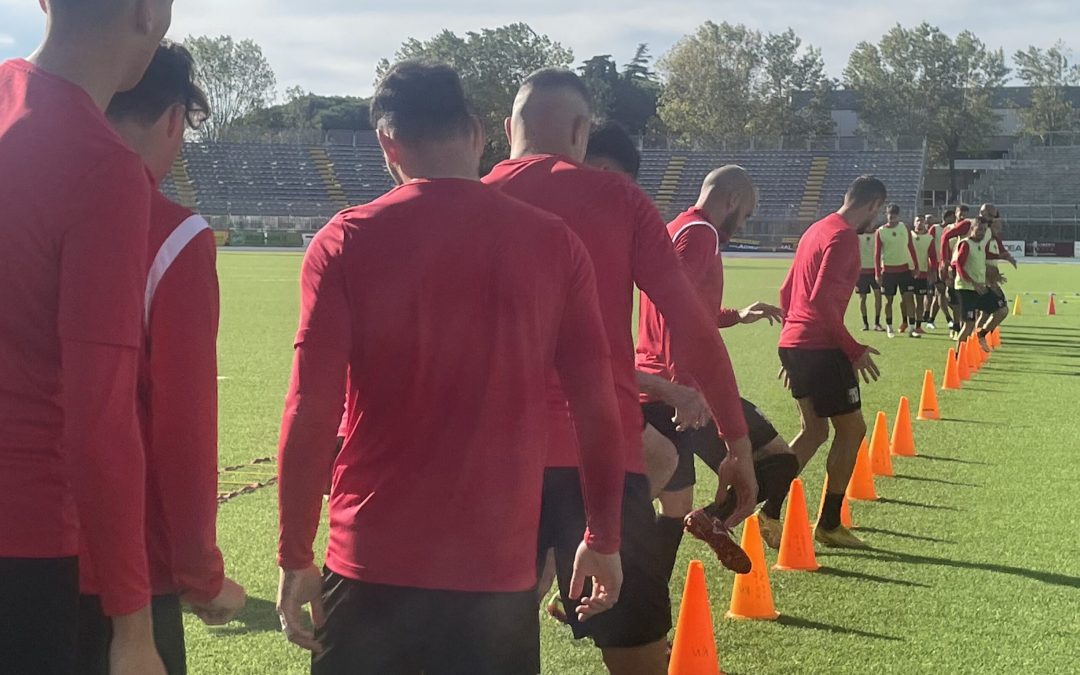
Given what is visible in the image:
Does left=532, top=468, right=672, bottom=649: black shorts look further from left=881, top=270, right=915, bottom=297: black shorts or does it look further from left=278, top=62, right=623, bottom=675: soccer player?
left=881, top=270, right=915, bottom=297: black shorts

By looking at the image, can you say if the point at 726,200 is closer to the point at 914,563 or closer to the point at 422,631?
the point at 914,563

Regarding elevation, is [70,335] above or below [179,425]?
above

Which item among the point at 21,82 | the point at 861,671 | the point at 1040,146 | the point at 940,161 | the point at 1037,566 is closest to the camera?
the point at 21,82

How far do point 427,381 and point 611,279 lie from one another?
1.19 m

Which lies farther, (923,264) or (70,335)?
(923,264)

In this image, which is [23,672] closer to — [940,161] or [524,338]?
[524,338]

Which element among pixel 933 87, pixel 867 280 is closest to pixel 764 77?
pixel 933 87

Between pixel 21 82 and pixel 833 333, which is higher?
pixel 21 82

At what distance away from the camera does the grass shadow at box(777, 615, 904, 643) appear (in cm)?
570

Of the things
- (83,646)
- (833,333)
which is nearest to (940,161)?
(833,333)

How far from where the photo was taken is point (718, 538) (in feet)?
17.0

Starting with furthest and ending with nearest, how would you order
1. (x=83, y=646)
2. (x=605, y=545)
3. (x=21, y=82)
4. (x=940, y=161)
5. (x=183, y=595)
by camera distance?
1. (x=940, y=161)
2. (x=605, y=545)
3. (x=183, y=595)
4. (x=83, y=646)
5. (x=21, y=82)

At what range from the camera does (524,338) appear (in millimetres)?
2730

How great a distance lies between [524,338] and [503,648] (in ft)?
2.15
